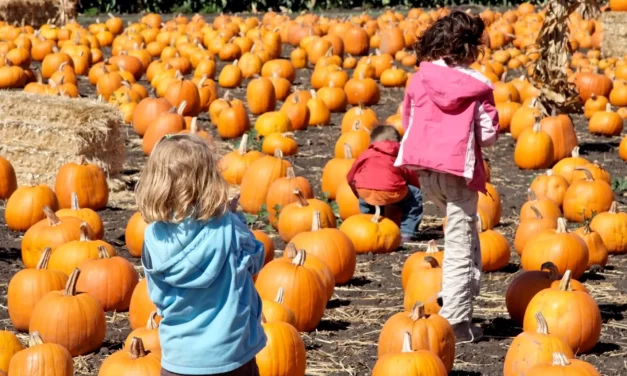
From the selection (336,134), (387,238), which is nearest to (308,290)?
(387,238)

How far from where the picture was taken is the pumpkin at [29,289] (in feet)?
19.5

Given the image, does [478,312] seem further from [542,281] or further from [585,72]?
[585,72]

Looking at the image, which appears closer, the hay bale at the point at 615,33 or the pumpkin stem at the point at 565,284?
the pumpkin stem at the point at 565,284

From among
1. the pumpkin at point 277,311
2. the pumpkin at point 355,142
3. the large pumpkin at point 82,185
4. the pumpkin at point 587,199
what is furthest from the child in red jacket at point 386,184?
the pumpkin at point 277,311

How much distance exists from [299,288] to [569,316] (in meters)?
1.41

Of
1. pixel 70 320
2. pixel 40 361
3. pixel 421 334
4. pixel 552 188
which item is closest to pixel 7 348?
pixel 40 361

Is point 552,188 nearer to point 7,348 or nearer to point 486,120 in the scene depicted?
point 486,120

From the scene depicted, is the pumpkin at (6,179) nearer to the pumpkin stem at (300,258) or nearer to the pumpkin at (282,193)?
the pumpkin at (282,193)

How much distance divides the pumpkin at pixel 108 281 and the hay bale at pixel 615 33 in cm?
1216

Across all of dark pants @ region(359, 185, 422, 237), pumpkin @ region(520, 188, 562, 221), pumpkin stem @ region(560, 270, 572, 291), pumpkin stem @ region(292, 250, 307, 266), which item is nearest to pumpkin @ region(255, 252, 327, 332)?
pumpkin stem @ region(292, 250, 307, 266)

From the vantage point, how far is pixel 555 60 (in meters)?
11.5

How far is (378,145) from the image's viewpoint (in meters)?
8.09

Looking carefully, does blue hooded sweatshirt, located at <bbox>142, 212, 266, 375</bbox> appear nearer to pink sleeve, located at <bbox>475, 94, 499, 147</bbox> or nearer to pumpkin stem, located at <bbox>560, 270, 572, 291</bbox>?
pink sleeve, located at <bbox>475, 94, 499, 147</bbox>

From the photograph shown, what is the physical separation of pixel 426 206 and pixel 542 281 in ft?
11.1
